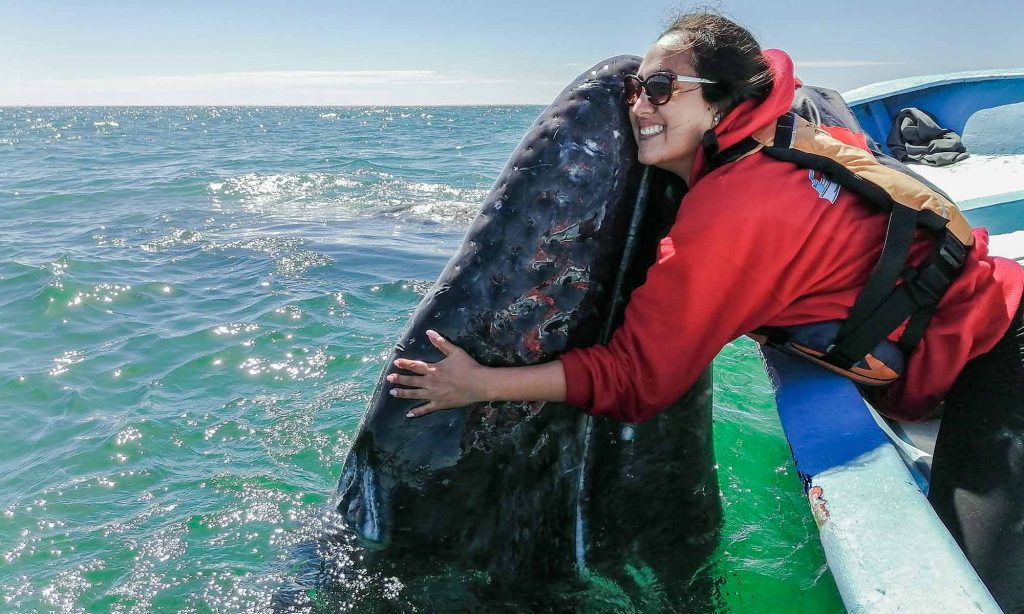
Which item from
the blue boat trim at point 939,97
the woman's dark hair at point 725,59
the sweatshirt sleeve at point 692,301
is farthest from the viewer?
the blue boat trim at point 939,97

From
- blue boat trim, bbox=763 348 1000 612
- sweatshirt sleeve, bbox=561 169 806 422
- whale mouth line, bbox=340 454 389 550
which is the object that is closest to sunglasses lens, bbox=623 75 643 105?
sweatshirt sleeve, bbox=561 169 806 422

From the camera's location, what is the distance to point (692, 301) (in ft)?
7.65

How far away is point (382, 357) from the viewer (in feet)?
22.2

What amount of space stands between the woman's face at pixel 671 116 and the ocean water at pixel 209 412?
59.2 inches

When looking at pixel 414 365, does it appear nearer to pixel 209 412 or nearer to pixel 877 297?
pixel 877 297

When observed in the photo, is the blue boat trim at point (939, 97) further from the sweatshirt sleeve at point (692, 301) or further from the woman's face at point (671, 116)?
the sweatshirt sleeve at point (692, 301)

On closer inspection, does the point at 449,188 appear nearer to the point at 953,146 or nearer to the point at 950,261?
the point at 953,146

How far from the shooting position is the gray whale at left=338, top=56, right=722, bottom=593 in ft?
8.04

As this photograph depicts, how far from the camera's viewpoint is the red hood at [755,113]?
98.1 inches

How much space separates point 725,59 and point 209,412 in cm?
457

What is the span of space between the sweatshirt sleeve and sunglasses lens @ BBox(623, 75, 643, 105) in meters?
0.38

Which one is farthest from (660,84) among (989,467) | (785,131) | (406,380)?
(989,467)

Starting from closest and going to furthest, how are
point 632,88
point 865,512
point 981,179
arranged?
1. point 865,512
2. point 632,88
3. point 981,179

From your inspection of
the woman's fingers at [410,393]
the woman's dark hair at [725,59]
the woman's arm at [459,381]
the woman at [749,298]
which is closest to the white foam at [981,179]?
the woman at [749,298]
